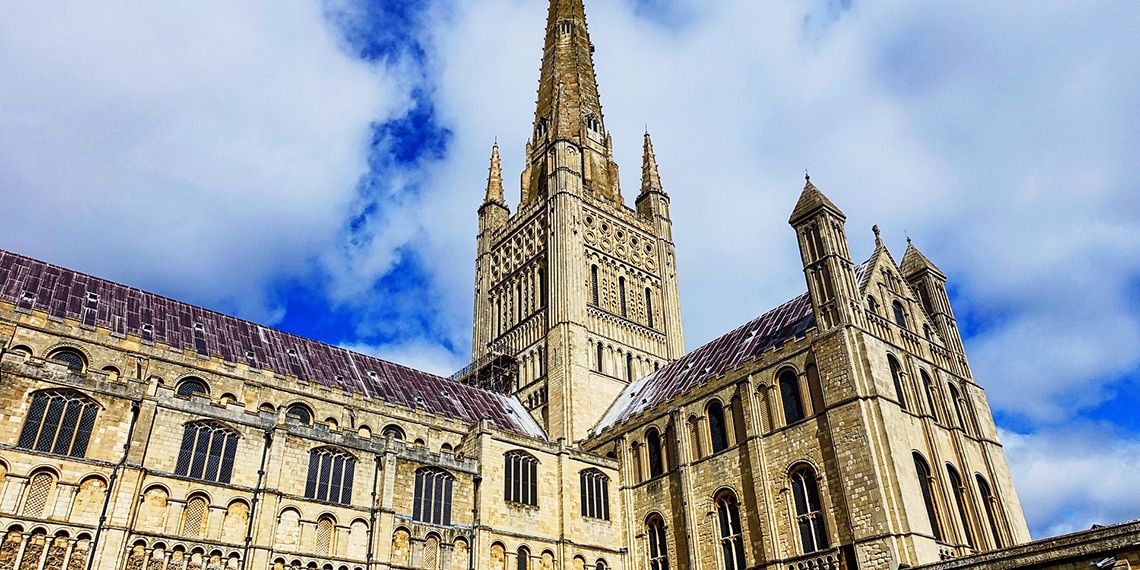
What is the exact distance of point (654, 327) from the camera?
56.1 meters

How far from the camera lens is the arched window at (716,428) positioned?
3694 cm

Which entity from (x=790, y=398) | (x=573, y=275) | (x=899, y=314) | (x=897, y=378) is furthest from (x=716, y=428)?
(x=573, y=275)

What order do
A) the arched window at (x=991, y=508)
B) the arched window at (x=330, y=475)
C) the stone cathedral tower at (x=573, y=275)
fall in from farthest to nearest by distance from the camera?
the stone cathedral tower at (x=573, y=275) < the arched window at (x=991, y=508) < the arched window at (x=330, y=475)

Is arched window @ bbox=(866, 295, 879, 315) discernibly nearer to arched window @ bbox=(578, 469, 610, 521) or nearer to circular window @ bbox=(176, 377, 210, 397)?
arched window @ bbox=(578, 469, 610, 521)

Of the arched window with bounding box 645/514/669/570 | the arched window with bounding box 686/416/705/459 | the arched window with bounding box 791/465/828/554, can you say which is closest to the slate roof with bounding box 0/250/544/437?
the arched window with bounding box 645/514/669/570

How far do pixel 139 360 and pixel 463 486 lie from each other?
15.3 m

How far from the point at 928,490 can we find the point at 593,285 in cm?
2698

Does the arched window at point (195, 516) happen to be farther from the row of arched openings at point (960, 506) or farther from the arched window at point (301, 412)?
the row of arched openings at point (960, 506)

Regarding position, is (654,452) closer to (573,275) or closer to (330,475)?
(573,275)

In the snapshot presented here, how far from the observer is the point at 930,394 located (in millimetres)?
35156

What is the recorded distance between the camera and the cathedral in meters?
27.3

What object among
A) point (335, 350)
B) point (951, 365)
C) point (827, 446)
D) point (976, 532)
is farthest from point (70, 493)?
point (951, 365)

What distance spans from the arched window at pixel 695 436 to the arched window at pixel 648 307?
17.5 metres

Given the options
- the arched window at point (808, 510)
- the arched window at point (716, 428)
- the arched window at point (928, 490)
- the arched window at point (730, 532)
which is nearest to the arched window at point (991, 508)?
the arched window at point (928, 490)
